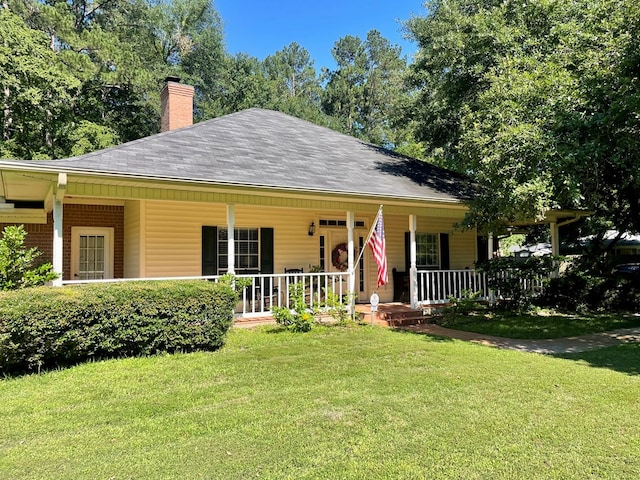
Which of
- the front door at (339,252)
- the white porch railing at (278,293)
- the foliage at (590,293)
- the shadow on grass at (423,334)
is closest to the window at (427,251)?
the front door at (339,252)

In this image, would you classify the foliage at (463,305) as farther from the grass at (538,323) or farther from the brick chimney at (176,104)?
the brick chimney at (176,104)

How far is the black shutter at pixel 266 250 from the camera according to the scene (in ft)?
35.1

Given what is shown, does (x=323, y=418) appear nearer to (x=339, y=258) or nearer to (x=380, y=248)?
(x=380, y=248)

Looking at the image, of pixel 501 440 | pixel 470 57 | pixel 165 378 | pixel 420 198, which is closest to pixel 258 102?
pixel 470 57

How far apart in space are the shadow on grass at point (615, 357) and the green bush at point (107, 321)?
229 inches

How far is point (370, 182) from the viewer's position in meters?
10.7

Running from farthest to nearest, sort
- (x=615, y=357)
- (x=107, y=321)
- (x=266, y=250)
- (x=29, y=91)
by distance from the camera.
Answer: (x=29, y=91) → (x=266, y=250) → (x=615, y=357) → (x=107, y=321)

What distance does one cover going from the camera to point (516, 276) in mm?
11797

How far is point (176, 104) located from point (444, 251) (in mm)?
10034

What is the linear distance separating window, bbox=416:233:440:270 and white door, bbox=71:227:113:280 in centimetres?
910

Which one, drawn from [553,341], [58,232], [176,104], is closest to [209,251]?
[58,232]

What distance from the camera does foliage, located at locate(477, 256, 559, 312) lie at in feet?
38.2

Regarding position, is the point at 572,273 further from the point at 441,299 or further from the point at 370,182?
the point at 370,182

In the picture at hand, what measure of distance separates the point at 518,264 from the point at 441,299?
2.37 metres
